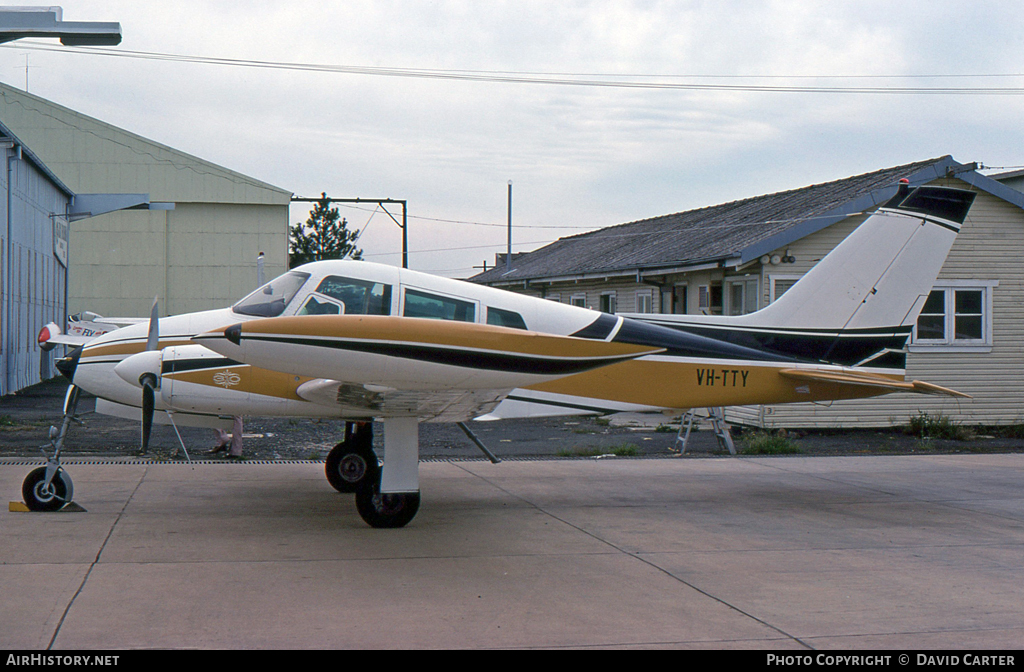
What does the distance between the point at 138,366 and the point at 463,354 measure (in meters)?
3.44

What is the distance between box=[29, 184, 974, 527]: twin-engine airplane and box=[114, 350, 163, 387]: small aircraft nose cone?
2 cm

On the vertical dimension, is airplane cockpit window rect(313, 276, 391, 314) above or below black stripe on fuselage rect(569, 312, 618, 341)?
above

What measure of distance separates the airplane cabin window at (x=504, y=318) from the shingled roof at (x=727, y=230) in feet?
25.4

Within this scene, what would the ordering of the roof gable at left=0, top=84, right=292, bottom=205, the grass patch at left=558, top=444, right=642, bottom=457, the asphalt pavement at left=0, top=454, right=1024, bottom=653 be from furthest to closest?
the roof gable at left=0, top=84, right=292, bottom=205 < the grass patch at left=558, top=444, right=642, bottom=457 < the asphalt pavement at left=0, top=454, right=1024, bottom=653

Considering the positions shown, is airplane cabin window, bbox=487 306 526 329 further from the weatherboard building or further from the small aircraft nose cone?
the weatherboard building

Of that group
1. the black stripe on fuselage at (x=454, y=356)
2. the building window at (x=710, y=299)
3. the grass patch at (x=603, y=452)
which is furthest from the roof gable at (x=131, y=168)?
the black stripe on fuselage at (x=454, y=356)

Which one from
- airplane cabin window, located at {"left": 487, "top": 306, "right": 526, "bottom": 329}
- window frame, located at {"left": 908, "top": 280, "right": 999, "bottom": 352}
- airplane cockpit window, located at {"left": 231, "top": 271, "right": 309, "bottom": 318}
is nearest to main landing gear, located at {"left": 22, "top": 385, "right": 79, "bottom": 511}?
airplane cockpit window, located at {"left": 231, "top": 271, "right": 309, "bottom": 318}

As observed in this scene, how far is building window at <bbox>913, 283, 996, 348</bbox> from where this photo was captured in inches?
636

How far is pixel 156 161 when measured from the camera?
32.6 metres

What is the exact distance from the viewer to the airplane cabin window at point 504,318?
8227mm

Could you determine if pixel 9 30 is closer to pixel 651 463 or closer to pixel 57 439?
pixel 57 439

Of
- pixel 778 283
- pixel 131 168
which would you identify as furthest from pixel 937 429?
pixel 131 168

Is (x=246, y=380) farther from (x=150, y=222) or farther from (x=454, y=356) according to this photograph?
(x=150, y=222)

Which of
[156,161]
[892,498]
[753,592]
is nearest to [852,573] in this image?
[753,592]
